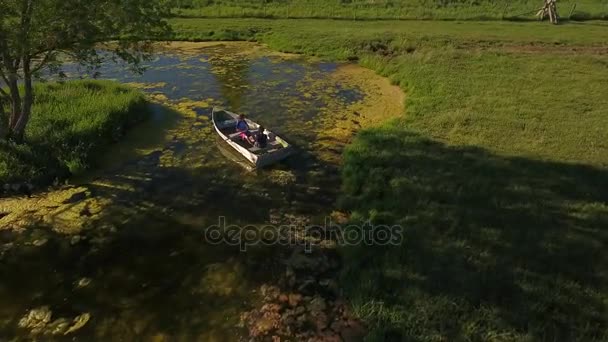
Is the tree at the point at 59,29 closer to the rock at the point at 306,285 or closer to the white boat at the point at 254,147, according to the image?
the white boat at the point at 254,147

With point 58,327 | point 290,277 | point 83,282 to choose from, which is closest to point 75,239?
point 83,282

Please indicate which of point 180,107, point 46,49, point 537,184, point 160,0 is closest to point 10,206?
point 46,49

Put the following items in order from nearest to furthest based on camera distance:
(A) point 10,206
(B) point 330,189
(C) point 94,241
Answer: (C) point 94,241 < (A) point 10,206 < (B) point 330,189

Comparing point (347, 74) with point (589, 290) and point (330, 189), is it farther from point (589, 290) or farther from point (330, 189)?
point (589, 290)

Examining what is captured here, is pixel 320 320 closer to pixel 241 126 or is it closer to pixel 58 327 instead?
pixel 58 327

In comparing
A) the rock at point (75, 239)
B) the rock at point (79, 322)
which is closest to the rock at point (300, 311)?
the rock at point (79, 322)

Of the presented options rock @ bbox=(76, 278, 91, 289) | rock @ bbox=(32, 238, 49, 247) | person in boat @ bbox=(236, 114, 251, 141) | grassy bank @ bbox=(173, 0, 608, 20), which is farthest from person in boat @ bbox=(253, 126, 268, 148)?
grassy bank @ bbox=(173, 0, 608, 20)
